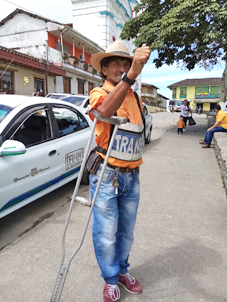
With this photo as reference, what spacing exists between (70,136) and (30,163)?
1024mm

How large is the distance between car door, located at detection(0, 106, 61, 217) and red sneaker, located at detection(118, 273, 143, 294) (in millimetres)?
1516

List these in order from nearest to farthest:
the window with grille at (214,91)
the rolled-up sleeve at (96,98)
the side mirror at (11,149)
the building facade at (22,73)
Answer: the rolled-up sleeve at (96,98) < the side mirror at (11,149) < the building facade at (22,73) < the window with grille at (214,91)

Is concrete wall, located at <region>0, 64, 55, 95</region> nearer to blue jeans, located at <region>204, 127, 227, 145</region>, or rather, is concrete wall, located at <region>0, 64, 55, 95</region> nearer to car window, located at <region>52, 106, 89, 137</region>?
blue jeans, located at <region>204, 127, 227, 145</region>

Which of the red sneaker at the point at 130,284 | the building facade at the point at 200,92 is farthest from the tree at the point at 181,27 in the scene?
the building facade at the point at 200,92

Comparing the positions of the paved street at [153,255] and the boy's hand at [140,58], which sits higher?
the boy's hand at [140,58]

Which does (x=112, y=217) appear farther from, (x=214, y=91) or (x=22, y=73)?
(x=214, y=91)

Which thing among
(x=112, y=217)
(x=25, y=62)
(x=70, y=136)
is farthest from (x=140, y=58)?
(x=25, y=62)

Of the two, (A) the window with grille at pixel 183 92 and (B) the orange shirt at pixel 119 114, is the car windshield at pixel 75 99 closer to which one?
(B) the orange shirt at pixel 119 114

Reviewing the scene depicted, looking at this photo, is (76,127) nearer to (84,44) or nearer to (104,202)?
(104,202)

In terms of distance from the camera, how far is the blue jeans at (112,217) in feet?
5.64

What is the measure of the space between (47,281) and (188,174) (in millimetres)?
4017

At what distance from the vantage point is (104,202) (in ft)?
5.62

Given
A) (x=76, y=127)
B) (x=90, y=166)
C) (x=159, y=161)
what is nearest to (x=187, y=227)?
(x=90, y=166)

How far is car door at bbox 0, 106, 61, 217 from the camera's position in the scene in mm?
2713
